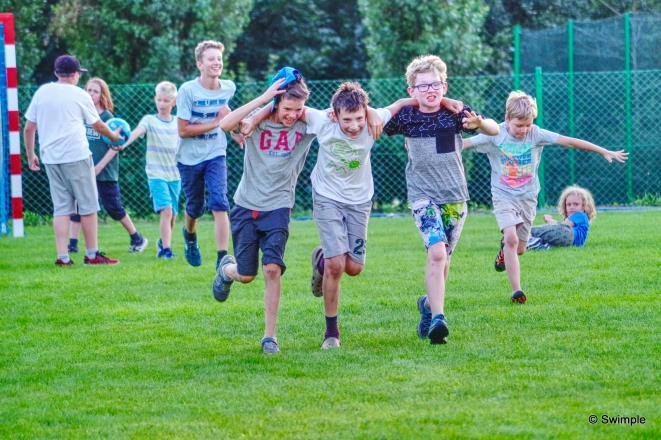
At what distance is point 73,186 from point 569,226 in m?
5.01

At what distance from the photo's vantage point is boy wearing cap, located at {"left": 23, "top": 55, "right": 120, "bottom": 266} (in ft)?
36.3

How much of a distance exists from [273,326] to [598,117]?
12.2 meters

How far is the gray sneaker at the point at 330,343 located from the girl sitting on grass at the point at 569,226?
203 inches

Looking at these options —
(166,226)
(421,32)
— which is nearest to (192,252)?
(166,226)

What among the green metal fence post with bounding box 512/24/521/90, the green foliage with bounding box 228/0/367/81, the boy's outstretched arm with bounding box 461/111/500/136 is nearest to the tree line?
the green metal fence post with bounding box 512/24/521/90

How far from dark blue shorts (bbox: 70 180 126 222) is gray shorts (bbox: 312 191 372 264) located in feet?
20.2

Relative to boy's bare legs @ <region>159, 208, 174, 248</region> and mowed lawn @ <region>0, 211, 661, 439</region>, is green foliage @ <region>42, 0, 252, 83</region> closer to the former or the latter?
boy's bare legs @ <region>159, 208, 174, 248</region>

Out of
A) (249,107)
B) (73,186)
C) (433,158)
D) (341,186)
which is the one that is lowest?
(73,186)

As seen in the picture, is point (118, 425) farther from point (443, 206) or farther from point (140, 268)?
point (140, 268)

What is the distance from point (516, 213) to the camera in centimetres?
853

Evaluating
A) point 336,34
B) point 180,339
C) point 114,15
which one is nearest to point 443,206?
point 180,339

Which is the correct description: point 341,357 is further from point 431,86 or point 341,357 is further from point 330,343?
point 431,86

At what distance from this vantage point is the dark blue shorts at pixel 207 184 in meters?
9.94

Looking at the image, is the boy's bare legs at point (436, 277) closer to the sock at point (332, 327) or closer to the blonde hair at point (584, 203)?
the sock at point (332, 327)
